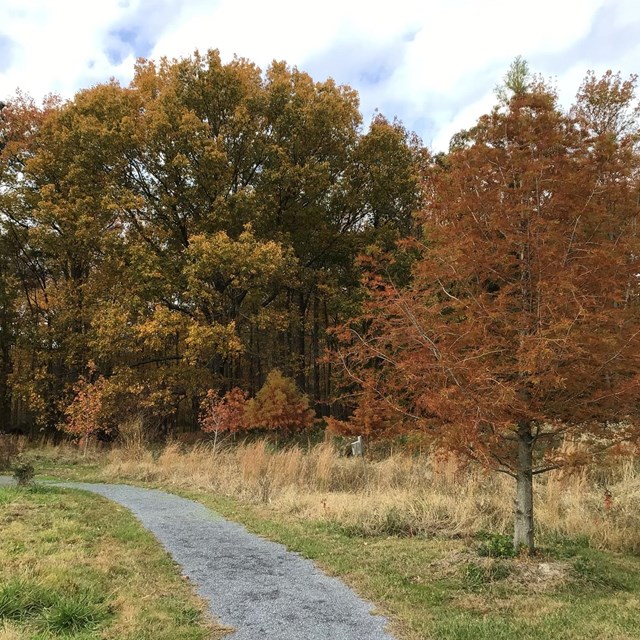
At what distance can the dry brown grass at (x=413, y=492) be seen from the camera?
7.33 meters

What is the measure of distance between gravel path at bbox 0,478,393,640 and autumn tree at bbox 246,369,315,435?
9.92 m

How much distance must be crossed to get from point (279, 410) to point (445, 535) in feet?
37.4

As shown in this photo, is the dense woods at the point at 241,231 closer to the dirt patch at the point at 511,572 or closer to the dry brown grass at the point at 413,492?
the dirt patch at the point at 511,572

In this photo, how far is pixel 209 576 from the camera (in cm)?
545

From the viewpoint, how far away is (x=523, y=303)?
5453 mm

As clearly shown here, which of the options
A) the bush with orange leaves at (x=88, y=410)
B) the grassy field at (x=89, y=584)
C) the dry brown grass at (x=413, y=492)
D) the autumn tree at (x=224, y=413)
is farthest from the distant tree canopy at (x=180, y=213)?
the grassy field at (x=89, y=584)

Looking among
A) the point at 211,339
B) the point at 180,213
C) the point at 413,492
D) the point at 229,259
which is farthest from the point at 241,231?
the point at 413,492

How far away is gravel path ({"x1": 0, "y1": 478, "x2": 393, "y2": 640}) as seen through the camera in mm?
4066

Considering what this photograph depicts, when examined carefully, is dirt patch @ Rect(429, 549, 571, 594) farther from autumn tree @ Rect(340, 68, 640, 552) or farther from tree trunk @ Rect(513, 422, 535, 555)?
autumn tree @ Rect(340, 68, 640, 552)

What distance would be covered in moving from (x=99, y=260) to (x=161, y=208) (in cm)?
544

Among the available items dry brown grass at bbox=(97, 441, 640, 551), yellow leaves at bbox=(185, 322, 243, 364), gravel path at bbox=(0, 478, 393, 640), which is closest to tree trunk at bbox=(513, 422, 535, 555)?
dry brown grass at bbox=(97, 441, 640, 551)

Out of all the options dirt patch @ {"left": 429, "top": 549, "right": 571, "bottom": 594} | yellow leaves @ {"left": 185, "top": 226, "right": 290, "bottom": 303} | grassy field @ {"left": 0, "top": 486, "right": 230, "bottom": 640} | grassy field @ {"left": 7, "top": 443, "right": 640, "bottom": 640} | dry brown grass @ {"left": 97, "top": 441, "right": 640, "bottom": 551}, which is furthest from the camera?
yellow leaves @ {"left": 185, "top": 226, "right": 290, "bottom": 303}

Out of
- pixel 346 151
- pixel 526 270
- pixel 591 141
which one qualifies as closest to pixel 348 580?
pixel 526 270

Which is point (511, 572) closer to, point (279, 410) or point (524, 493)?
point (524, 493)
